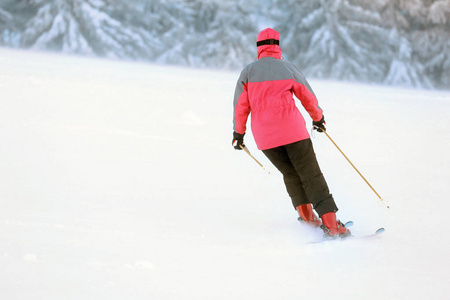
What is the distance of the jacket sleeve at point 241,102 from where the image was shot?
8.82 feet

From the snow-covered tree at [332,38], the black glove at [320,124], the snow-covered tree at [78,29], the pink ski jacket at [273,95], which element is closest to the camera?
the pink ski jacket at [273,95]

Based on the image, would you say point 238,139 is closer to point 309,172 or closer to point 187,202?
point 309,172

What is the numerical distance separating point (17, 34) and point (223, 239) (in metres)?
9.20

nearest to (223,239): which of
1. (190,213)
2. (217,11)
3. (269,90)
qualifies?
(190,213)

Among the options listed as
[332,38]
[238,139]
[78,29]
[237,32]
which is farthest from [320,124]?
[78,29]

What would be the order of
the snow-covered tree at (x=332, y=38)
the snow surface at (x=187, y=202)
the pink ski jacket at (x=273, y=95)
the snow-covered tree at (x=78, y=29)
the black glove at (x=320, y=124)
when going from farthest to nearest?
the snow-covered tree at (x=332, y=38)
the snow-covered tree at (x=78, y=29)
the black glove at (x=320, y=124)
the pink ski jacket at (x=273, y=95)
the snow surface at (x=187, y=202)

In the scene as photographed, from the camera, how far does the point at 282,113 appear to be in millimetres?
2648

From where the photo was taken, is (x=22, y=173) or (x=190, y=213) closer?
(x=190, y=213)

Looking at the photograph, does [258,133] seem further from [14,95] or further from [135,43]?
[135,43]

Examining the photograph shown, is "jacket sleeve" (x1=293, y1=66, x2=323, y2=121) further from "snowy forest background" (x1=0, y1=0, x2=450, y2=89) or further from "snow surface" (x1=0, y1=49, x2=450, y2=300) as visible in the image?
"snowy forest background" (x1=0, y1=0, x2=450, y2=89)

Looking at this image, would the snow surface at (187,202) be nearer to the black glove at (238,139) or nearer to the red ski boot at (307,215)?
the red ski boot at (307,215)

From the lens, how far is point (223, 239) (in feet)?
8.62

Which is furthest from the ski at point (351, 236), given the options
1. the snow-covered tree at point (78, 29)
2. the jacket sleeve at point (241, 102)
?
the snow-covered tree at point (78, 29)

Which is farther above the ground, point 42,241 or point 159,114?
point 42,241
